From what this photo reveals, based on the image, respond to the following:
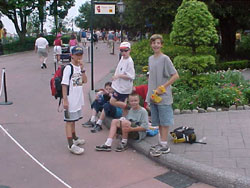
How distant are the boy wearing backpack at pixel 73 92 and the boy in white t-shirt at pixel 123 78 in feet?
2.39

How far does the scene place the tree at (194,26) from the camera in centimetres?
860

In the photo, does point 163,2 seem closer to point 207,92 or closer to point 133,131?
point 207,92

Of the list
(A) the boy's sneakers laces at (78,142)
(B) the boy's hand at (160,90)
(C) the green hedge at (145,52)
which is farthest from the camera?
(C) the green hedge at (145,52)

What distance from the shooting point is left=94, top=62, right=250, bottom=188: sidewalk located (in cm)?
449

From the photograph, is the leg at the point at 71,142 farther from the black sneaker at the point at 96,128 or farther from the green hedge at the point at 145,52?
the green hedge at the point at 145,52

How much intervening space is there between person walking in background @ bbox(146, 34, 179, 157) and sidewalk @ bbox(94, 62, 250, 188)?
1.12 feet

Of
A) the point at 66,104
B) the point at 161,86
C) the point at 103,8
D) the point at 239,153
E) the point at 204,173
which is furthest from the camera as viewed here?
the point at 103,8

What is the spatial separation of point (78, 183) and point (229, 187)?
193cm

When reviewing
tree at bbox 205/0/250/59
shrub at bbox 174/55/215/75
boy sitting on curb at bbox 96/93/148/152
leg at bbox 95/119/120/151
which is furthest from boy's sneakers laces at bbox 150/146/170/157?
tree at bbox 205/0/250/59

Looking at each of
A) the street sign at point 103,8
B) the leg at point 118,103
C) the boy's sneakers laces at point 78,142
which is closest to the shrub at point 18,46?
the street sign at point 103,8

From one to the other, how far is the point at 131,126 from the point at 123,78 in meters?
0.90

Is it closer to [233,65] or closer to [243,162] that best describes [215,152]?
[243,162]

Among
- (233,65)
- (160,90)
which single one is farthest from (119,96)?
(233,65)

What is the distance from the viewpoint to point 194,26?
28.3ft
